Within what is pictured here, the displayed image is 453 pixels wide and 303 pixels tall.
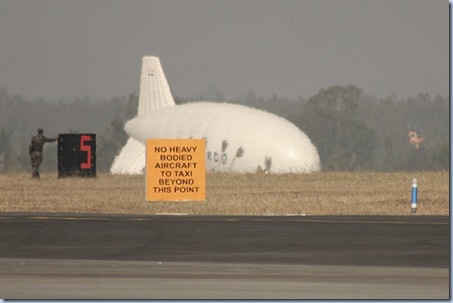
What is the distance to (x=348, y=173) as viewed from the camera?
69.7m

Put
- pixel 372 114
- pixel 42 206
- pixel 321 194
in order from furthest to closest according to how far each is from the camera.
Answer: pixel 372 114, pixel 321 194, pixel 42 206

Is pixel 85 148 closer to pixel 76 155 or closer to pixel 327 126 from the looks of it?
pixel 76 155

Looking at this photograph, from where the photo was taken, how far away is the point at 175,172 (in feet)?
160

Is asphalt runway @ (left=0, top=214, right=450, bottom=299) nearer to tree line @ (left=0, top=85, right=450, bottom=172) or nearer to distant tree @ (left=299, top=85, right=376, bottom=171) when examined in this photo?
tree line @ (left=0, top=85, right=450, bottom=172)

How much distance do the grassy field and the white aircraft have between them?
4278cm

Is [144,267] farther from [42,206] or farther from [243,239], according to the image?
[42,206]

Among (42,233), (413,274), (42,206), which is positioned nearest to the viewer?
(413,274)

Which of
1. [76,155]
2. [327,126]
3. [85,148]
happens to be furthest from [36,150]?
[327,126]

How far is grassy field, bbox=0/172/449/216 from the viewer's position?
44875 mm

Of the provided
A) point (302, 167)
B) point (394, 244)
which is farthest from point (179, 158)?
point (302, 167)

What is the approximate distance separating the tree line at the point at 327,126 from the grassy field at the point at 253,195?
8515 centimetres

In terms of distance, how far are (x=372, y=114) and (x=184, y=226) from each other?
162817 millimetres

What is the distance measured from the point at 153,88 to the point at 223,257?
318 feet

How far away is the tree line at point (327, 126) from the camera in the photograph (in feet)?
526
